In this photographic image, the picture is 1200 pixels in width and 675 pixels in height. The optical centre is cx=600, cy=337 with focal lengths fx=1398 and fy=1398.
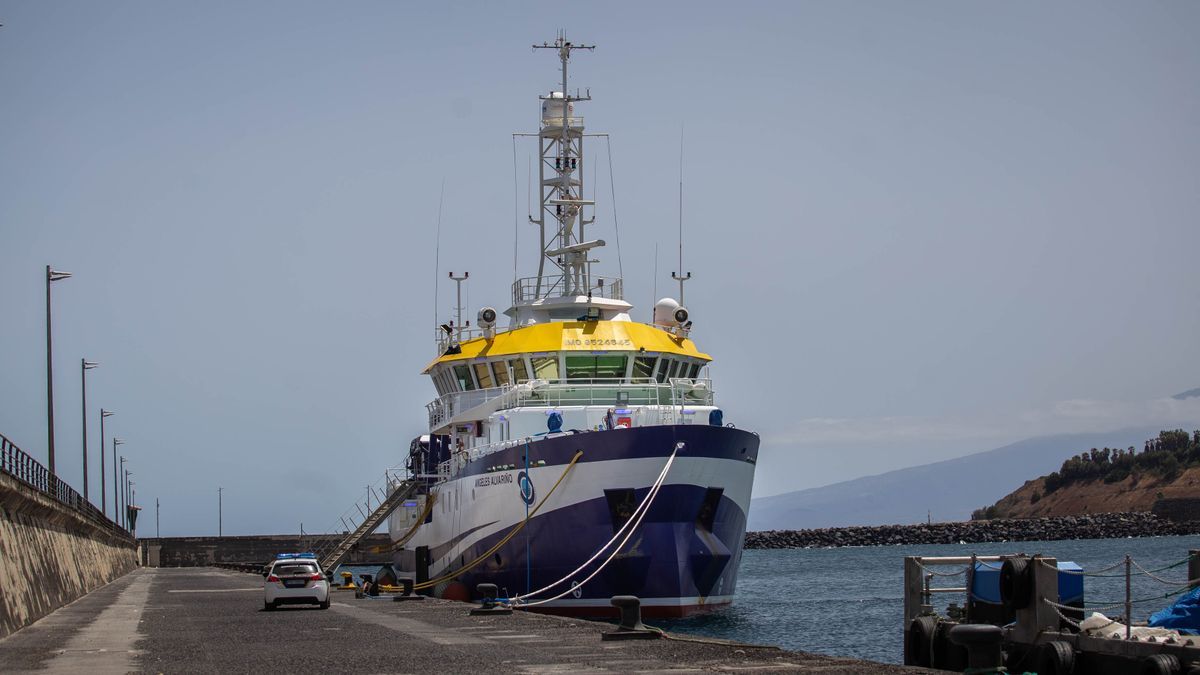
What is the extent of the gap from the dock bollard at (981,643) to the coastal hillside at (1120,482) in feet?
505

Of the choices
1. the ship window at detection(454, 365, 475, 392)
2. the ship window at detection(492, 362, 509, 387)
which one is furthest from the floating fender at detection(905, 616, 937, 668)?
the ship window at detection(454, 365, 475, 392)

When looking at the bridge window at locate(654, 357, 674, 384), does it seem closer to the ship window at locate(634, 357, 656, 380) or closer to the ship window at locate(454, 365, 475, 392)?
the ship window at locate(634, 357, 656, 380)

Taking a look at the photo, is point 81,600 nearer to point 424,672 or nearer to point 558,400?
point 558,400

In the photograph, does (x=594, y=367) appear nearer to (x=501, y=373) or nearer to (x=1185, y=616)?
(x=501, y=373)

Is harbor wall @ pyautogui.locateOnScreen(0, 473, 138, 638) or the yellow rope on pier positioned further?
the yellow rope on pier

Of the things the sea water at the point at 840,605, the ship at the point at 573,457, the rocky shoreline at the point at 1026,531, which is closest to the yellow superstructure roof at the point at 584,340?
the ship at the point at 573,457

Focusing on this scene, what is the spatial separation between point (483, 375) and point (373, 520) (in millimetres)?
10432

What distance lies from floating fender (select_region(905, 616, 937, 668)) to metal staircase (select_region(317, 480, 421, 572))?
29.1 metres

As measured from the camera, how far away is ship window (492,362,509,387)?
142ft

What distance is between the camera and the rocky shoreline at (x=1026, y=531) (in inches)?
5846

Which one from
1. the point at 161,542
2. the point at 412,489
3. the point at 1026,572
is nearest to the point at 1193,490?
the point at 161,542

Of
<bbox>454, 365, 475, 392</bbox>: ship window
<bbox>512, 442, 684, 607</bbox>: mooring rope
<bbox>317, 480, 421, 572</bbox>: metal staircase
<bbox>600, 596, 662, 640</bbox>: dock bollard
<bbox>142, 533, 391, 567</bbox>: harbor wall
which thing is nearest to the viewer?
<bbox>600, 596, 662, 640</bbox>: dock bollard

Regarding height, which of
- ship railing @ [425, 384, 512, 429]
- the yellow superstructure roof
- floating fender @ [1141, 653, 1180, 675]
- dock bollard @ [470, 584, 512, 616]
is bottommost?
dock bollard @ [470, 584, 512, 616]

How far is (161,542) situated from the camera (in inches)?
5561
